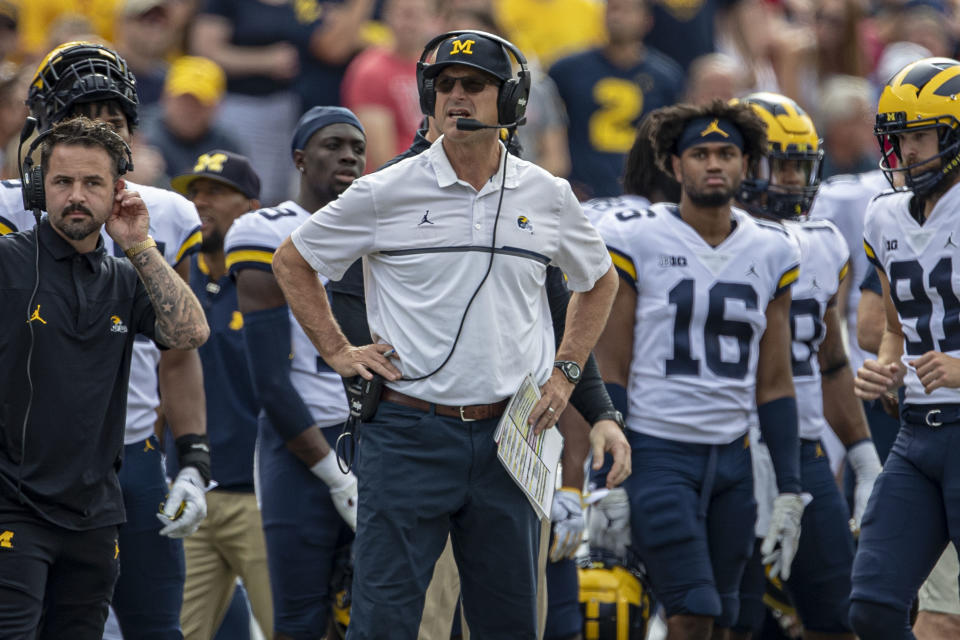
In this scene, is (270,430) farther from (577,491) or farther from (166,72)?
(166,72)

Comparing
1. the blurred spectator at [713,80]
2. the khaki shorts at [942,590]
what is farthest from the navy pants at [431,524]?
the blurred spectator at [713,80]

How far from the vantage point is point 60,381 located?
4.50 metres

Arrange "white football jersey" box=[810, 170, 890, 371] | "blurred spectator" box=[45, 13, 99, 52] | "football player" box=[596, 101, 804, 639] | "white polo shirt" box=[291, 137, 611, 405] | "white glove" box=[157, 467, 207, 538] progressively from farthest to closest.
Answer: "blurred spectator" box=[45, 13, 99, 52] → "white football jersey" box=[810, 170, 890, 371] → "football player" box=[596, 101, 804, 639] → "white glove" box=[157, 467, 207, 538] → "white polo shirt" box=[291, 137, 611, 405]

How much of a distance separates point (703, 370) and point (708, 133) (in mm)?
991

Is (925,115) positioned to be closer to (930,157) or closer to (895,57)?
(930,157)

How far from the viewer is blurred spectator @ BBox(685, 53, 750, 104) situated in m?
11.0

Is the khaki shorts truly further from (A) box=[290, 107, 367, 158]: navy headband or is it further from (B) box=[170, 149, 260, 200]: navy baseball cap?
(B) box=[170, 149, 260, 200]: navy baseball cap

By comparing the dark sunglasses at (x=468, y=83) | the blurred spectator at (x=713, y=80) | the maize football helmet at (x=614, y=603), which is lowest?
the maize football helmet at (x=614, y=603)

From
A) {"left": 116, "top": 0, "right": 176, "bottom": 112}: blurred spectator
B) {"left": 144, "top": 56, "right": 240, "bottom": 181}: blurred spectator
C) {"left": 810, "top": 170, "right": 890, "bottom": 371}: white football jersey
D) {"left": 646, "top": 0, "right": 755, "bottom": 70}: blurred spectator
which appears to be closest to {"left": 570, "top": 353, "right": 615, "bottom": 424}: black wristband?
{"left": 810, "top": 170, "right": 890, "bottom": 371}: white football jersey

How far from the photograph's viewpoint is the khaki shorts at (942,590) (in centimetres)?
586

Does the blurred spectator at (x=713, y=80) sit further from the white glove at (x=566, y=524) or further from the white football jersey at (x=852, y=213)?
the white glove at (x=566, y=524)

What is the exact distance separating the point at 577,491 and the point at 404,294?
1.72 metres

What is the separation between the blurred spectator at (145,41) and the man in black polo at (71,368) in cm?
569

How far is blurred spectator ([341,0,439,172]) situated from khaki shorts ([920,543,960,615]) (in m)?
5.29
